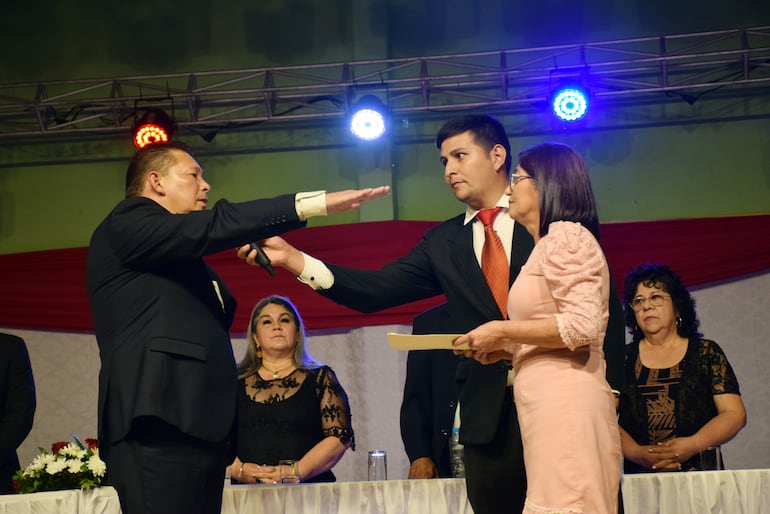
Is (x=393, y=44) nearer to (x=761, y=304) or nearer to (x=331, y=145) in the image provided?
(x=331, y=145)

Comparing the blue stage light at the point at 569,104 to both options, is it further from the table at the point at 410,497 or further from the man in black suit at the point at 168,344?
the man in black suit at the point at 168,344

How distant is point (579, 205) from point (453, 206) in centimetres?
458

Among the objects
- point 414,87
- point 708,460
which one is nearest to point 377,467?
point 708,460

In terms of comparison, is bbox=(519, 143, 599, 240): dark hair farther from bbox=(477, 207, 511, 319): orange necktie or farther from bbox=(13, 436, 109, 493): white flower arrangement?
bbox=(13, 436, 109, 493): white flower arrangement

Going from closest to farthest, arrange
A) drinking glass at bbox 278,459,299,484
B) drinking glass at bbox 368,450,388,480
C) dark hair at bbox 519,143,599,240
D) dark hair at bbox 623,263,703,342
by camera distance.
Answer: dark hair at bbox 519,143,599,240 → drinking glass at bbox 368,450,388,480 → drinking glass at bbox 278,459,299,484 → dark hair at bbox 623,263,703,342

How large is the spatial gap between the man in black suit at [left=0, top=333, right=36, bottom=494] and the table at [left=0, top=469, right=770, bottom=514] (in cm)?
97

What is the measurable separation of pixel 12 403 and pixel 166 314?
2.49 meters

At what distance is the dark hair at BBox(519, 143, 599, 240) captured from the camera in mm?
2525

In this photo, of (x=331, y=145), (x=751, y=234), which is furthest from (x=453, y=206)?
(x=751, y=234)

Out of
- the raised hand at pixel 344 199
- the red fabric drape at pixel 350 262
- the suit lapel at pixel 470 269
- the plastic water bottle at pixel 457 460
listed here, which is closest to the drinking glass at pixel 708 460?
the plastic water bottle at pixel 457 460

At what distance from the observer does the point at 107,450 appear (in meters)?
2.49

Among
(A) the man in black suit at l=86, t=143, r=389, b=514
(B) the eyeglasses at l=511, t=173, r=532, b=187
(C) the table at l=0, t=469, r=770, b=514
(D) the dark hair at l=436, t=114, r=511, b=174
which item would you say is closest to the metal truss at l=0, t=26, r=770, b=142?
(D) the dark hair at l=436, t=114, r=511, b=174

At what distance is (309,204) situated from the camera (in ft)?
8.68

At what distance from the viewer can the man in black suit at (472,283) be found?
106 inches
